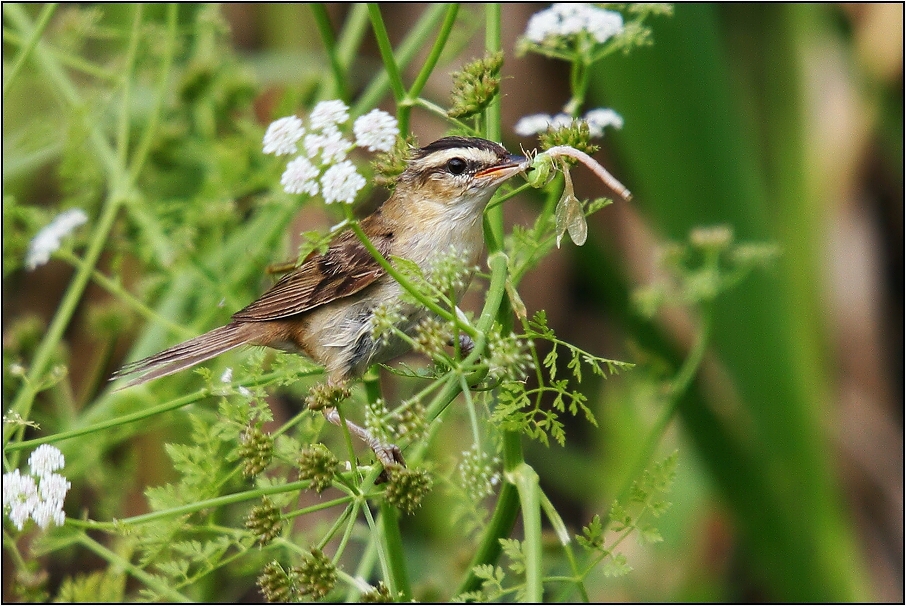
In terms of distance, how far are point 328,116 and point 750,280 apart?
9.25 feet

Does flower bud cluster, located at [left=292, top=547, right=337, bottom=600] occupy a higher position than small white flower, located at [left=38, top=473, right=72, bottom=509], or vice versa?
small white flower, located at [left=38, top=473, right=72, bottom=509]

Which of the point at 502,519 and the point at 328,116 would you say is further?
the point at 502,519

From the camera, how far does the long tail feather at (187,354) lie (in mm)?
2227

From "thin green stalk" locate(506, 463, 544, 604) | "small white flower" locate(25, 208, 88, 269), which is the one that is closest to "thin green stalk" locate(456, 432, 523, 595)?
"thin green stalk" locate(506, 463, 544, 604)

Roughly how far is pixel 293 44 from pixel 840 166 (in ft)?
9.80

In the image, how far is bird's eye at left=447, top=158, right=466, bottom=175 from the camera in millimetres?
2275

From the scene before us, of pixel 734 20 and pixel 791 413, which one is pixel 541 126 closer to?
pixel 791 413

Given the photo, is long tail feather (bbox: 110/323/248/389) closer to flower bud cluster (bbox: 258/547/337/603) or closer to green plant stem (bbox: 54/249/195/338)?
green plant stem (bbox: 54/249/195/338)

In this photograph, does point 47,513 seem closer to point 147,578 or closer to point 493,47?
point 147,578

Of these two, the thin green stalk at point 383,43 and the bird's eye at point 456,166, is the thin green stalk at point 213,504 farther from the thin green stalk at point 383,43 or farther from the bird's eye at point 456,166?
the bird's eye at point 456,166

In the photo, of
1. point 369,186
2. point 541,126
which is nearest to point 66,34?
point 369,186

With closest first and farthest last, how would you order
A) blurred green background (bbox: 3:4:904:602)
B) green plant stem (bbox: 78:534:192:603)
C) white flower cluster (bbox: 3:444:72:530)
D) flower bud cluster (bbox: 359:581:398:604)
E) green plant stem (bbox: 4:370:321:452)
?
flower bud cluster (bbox: 359:581:398:604) < white flower cluster (bbox: 3:444:72:530) < green plant stem (bbox: 4:370:321:452) < green plant stem (bbox: 78:534:192:603) < blurred green background (bbox: 3:4:904:602)

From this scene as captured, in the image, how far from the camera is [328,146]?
1.34 meters

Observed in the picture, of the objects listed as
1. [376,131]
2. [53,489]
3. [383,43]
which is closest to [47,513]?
[53,489]
